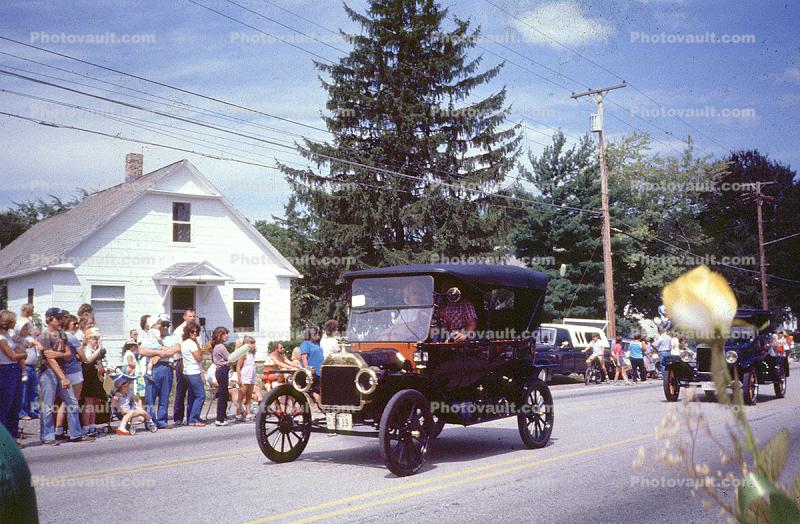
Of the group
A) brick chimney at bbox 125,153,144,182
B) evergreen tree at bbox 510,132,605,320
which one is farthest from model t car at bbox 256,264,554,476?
evergreen tree at bbox 510,132,605,320

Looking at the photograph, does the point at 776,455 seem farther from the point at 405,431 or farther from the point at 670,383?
the point at 670,383

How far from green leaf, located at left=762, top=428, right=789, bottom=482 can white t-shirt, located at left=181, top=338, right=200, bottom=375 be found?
14307mm

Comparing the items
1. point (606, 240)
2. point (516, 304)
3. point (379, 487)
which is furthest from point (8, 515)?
point (606, 240)

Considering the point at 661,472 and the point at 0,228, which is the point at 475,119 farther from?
the point at 0,228

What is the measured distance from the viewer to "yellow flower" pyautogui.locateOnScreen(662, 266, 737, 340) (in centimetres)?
88

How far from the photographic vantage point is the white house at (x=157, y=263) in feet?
89.5

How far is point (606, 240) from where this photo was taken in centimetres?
3062

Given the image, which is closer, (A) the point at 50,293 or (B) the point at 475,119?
(A) the point at 50,293

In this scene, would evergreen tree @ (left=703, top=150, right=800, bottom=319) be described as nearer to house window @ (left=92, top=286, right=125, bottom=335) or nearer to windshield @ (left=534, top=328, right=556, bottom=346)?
windshield @ (left=534, top=328, right=556, bottom=346)

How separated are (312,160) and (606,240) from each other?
12.6 meters

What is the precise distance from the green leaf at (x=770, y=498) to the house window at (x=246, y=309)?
30315mm

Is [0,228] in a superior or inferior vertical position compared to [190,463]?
superior

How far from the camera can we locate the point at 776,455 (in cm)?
92

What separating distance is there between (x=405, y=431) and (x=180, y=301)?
21950 millimetres
